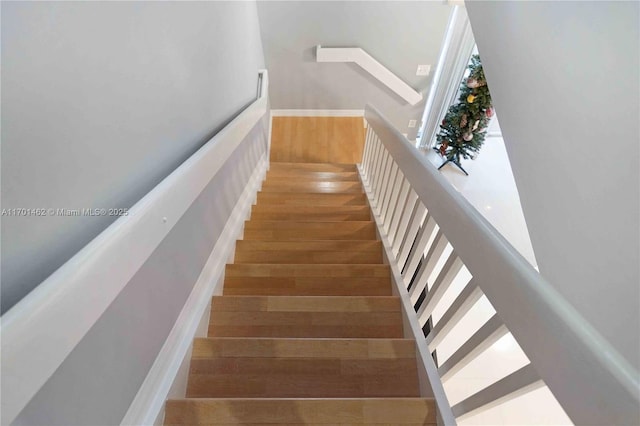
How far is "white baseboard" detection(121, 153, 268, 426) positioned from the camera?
3.33ft

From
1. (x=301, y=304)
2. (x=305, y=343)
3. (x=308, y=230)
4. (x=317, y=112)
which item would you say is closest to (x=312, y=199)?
(x=308, y=230)

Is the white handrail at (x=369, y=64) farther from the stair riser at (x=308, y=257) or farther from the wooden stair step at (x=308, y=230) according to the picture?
the stair riser at (x=308, y=257)

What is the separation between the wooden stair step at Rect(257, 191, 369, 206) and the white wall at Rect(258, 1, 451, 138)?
2255mm

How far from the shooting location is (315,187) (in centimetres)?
309

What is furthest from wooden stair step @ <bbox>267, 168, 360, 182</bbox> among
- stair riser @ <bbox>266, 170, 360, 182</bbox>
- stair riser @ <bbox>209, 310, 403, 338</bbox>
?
stair riser @ <bbox>209, 310, 403, 338</bbox>

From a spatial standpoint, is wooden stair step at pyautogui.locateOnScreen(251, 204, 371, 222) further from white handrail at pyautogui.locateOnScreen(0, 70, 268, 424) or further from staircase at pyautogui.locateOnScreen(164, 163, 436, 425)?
white handrail at pyautogui.locateOnScreen(0, 70, 268, 424)

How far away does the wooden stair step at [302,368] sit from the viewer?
1.28m

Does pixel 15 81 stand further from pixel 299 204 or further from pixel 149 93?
pixel 299 204

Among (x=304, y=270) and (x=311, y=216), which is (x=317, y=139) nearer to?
(x=311, y=216)

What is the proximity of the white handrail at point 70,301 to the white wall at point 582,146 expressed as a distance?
139 cm

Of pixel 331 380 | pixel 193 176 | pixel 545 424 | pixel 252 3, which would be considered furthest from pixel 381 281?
pixel 252 3

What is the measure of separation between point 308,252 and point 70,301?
5.13 feet

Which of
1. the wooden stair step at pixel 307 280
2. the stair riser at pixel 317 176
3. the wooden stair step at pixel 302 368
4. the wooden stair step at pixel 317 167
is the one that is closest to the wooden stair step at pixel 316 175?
the stair riser at pixel 317 176

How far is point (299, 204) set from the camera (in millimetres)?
2797
